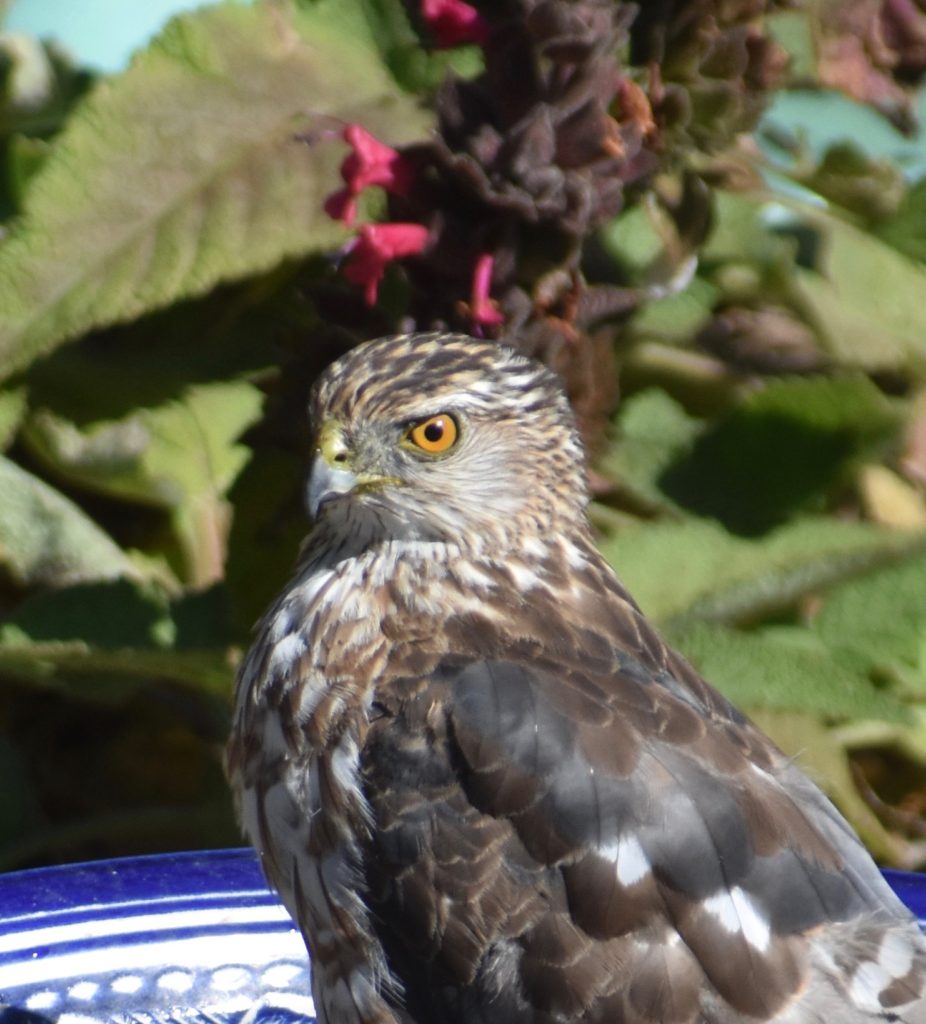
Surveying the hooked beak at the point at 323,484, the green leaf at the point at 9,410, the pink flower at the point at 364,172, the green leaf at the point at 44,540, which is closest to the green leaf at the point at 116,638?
the green leaf at the point at 44,540

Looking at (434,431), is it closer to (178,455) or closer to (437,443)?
(437,443)

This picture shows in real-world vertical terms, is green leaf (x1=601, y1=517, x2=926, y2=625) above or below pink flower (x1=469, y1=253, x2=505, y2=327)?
below

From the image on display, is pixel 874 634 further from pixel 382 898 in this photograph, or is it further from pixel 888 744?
pixel 382 898

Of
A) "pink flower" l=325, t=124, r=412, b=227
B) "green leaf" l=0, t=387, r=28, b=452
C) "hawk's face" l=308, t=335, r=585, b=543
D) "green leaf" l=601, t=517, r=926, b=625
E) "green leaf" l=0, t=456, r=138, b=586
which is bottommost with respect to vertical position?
"green leaf" l=601, t=517, r=926, b=625

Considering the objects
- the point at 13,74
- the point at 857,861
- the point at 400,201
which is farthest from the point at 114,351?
the point at 857,861

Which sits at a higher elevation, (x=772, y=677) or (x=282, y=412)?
(x=282, y=412)

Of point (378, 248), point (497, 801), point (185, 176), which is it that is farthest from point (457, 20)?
point (497, 801)

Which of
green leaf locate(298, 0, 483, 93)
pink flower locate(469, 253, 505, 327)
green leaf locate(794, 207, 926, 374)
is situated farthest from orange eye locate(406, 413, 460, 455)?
green leaf locate(794, 207, 926, 374)

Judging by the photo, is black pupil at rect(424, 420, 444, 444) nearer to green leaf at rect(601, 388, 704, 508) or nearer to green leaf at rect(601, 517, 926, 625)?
green leaf at rect(601, 517, 926, 625)
